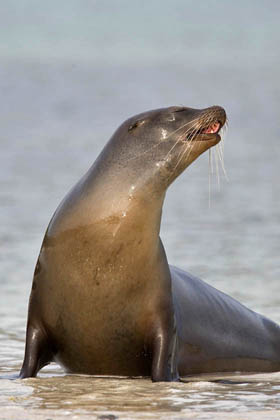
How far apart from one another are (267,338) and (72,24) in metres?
47.1

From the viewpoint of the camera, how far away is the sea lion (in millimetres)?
8359

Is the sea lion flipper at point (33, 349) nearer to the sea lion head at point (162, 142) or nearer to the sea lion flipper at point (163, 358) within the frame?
the sea lion flipper at point (163, 358)

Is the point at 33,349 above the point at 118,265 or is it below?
below

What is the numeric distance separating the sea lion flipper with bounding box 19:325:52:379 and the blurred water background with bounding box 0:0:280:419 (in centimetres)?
11

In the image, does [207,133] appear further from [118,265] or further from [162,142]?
[118,265]

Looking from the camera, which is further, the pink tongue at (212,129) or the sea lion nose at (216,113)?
the pink tongue at (212,129)

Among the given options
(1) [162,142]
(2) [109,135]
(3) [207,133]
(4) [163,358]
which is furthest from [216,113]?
(2) [109,135]

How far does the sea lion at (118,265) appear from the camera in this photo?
836 cm

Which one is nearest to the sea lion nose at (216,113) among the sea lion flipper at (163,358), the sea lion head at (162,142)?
the sea lion head at (162,142)

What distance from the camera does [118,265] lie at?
8.40m

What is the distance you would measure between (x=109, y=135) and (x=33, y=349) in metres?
19.9

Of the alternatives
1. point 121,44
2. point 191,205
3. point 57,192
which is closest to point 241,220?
point 191,205

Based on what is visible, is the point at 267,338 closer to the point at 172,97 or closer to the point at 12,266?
the point at 12,266

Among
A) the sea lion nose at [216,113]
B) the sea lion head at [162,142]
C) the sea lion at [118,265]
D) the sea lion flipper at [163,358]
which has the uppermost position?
the sea lion nose at [216,113]
